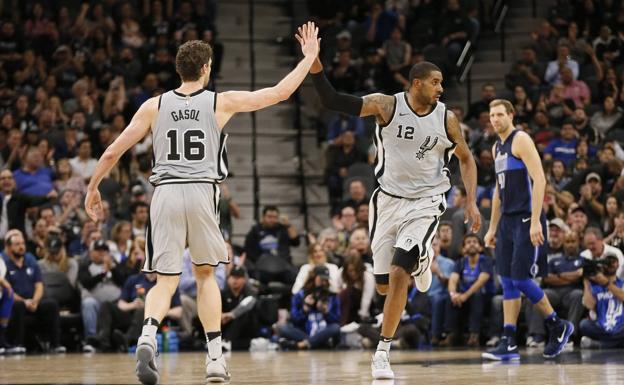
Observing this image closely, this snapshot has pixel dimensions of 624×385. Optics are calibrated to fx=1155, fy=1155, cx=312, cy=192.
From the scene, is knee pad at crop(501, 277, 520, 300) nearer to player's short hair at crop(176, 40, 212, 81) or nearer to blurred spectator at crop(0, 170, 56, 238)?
player's short hair at crop(176, 40, 212, 81)

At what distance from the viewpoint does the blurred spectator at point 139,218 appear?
15.2 m

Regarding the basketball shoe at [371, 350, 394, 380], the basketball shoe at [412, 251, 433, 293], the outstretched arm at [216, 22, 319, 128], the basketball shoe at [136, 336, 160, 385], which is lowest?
the basketball shoe at [371, 350, 394, 380]

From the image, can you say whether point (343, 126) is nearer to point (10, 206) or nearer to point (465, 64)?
point (465, 64)

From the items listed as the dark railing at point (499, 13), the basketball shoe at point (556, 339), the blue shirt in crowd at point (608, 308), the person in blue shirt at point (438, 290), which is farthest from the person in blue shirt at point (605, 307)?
the dark railing at point (499, 13)

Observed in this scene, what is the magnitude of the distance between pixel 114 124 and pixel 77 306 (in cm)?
322

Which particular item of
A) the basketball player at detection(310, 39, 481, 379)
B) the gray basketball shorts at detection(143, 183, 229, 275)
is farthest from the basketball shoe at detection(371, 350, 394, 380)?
the gray basketball shorts at detection(143, 183, 229, 275)

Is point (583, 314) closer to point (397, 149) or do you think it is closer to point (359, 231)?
point (359, 231)

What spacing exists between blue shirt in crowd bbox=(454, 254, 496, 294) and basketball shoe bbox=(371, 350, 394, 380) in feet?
19.1

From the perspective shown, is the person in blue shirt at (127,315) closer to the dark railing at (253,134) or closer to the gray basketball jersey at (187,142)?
A: the dark railing at (253,134)

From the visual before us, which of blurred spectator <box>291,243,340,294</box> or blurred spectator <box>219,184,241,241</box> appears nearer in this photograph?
blurred spectator <box>291,243,340,294</box>

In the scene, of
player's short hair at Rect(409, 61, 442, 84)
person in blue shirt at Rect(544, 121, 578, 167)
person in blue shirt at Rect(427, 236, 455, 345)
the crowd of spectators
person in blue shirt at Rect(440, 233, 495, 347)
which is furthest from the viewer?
person in blue shirt at Rect(544, 121, 578, 167)

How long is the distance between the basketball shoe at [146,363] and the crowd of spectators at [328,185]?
265 inches

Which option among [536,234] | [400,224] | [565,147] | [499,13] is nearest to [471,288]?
[565,147]

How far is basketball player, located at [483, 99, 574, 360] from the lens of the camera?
10.0m
